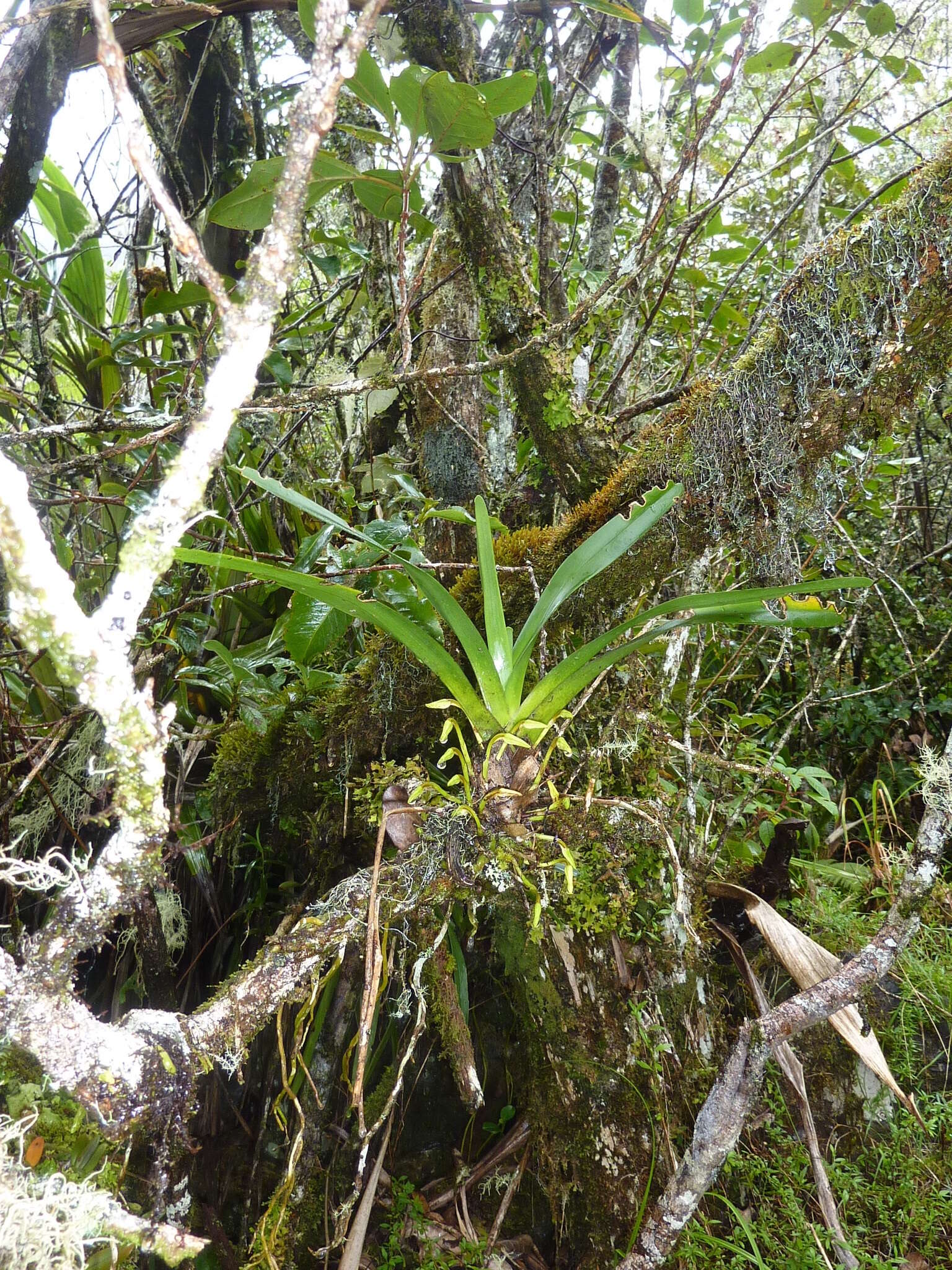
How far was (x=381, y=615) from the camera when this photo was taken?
3.12ft

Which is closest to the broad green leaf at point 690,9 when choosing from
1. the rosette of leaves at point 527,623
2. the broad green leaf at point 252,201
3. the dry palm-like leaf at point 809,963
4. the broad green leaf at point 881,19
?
the broad green leaf at point 881,19

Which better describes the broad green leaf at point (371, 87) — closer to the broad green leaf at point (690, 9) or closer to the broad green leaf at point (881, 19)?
the broad green leaf at point (690, 9)

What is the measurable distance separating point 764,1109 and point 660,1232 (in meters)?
0.53

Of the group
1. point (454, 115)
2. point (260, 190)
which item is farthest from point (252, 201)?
point (454, 115)

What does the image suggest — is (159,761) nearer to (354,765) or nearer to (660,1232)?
(354,765)

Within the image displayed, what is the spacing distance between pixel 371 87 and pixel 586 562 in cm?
73

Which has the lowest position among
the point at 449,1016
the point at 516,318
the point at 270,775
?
the point at 449,1016

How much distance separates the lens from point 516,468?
72.2 inches

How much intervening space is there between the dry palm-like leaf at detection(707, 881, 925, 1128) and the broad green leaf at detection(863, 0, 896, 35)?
173cm

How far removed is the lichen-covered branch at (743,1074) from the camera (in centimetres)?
97

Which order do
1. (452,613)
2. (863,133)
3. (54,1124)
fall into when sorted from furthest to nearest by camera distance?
(863,133), (452,613), (54,1124)

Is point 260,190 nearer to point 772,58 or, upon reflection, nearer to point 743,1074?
point 772,58

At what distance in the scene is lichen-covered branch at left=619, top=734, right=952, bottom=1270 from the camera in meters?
0.97

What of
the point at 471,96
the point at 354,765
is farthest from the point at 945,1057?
the point at 471,96
